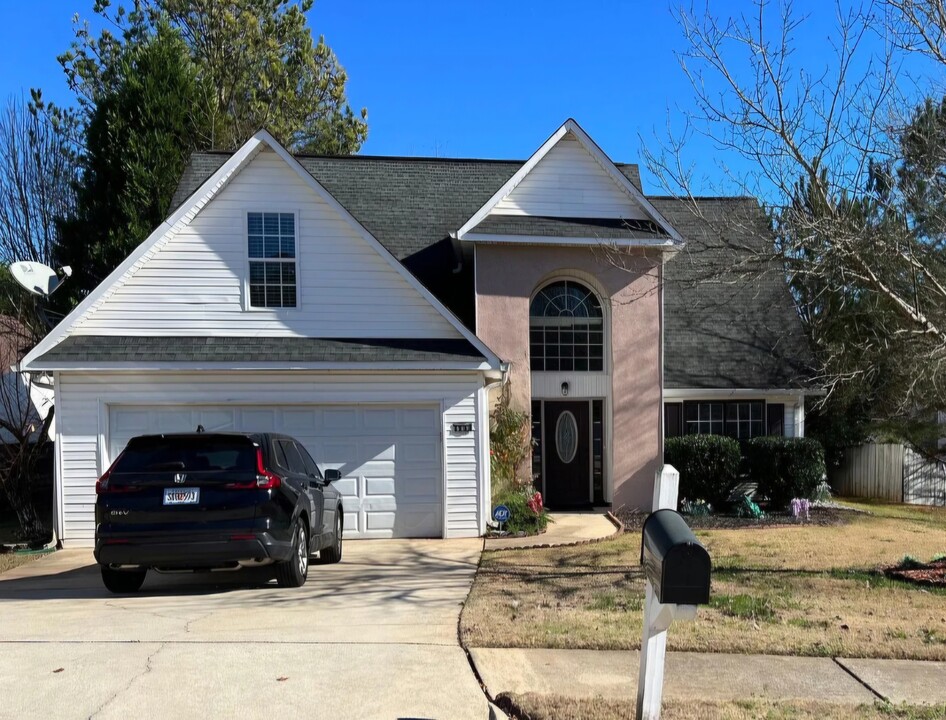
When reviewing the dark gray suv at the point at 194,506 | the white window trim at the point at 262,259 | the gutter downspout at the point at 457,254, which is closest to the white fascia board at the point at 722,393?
the gutter downspout at the point at 457,254

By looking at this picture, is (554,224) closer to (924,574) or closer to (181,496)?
(924,574)

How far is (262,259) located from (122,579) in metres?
5.59

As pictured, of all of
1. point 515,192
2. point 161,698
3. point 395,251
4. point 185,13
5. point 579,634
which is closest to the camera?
point 161,698

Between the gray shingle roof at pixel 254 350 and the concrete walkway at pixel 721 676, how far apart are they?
6369 millimetres

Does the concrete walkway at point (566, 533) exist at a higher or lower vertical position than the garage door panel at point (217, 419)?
lower

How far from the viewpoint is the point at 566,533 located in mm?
12484

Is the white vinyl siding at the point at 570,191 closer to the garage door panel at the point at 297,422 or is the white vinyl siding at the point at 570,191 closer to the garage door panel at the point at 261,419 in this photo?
the garage door panel at the point at 297,422

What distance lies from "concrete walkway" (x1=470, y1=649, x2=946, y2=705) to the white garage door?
616 cm

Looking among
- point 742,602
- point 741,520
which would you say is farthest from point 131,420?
point 741,520

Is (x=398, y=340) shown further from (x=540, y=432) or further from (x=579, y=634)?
(x=579, y=634)

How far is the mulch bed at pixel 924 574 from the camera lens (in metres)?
8.89

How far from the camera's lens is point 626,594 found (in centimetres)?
823

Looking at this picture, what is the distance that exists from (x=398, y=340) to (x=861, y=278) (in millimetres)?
6557

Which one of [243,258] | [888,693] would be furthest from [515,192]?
[888,693]
